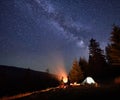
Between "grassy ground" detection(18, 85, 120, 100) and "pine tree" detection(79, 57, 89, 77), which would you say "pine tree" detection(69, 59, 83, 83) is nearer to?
"pine tree" detection(79, 57, 89, 77)

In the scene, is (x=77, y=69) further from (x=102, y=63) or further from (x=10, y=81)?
(x=10, y=81)

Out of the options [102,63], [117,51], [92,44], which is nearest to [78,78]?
[102,63]

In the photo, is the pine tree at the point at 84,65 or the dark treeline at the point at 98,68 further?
the pine tree at the point at 84,65

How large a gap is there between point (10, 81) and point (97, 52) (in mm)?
30689

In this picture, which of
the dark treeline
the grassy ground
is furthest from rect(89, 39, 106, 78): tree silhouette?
the grassy ground

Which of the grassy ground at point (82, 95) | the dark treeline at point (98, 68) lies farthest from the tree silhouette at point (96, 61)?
the grassy ground at point (82, 95)

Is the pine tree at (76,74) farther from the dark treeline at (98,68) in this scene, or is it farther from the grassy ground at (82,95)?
the grassy ground at (82,95)

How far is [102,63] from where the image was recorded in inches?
2019

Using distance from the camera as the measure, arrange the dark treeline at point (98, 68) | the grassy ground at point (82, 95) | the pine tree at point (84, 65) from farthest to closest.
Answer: the pine tree at point (84, 65)
the dark treeline at point (98, 68)
the grassy ground at point (82, 95)

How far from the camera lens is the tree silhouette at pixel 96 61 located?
49.9 m

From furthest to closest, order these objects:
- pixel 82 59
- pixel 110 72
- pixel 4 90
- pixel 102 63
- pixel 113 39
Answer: pixel 82 59
pixel 102 63
pixel 110 72
pixel 113 39
pixel 4 90

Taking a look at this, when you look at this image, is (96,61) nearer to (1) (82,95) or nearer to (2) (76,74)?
(2) (76,74)

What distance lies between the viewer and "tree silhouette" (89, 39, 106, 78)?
4986cm

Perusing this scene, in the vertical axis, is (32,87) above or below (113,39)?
below
